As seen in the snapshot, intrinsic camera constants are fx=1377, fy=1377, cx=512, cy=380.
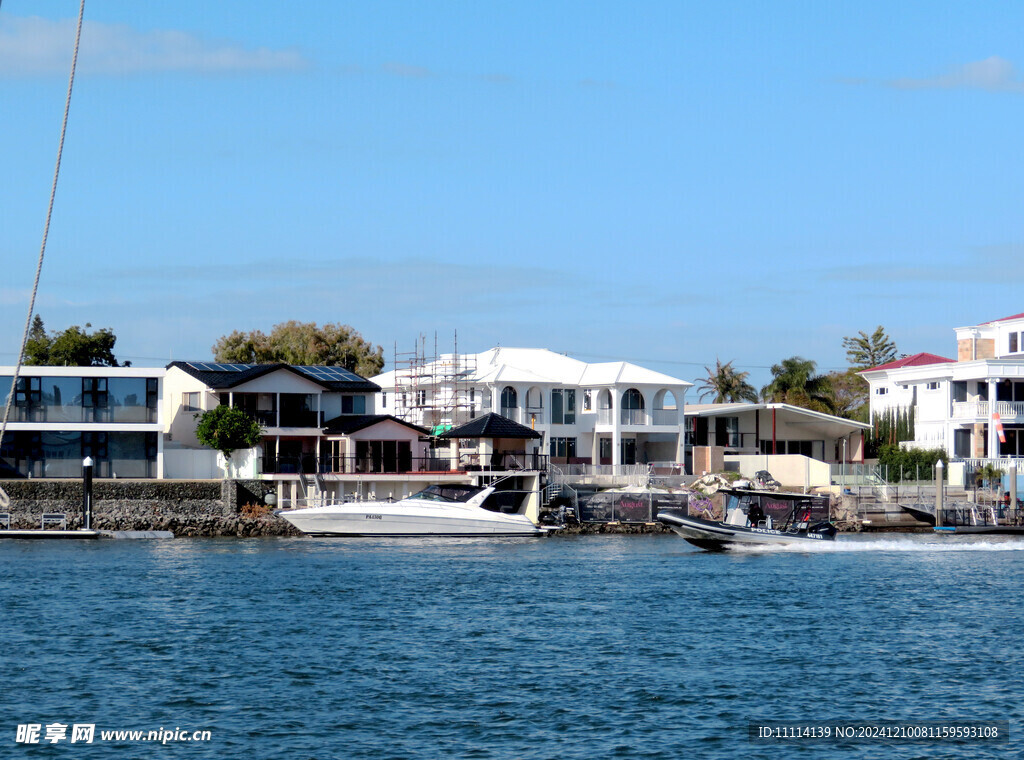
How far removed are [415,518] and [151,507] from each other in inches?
498

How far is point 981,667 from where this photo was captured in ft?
93.9

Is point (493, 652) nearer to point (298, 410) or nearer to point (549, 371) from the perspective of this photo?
point (298, 410)

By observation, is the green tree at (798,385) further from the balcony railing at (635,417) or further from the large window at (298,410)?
the large window at (298,410)

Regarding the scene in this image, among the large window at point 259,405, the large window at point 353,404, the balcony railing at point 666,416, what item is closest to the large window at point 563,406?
the balcony railing at point 666,416

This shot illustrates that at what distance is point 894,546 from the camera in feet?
192

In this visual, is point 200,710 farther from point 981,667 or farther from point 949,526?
point 949,526

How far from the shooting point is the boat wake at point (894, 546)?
5553 cm

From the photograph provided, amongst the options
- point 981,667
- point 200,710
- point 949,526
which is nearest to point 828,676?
point 981,667

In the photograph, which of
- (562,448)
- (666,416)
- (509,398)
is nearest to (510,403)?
(509,398)

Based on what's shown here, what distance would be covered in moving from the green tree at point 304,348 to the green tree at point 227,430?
111 feet

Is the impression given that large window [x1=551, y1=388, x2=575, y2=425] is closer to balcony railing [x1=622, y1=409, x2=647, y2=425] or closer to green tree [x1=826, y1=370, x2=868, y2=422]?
balcony railing [x1=622, y1=409, x2=647, y2=425]

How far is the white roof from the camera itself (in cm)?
7888

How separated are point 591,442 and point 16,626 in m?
50.8

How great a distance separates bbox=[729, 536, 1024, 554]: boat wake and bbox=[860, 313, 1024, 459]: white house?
44.3 feet
